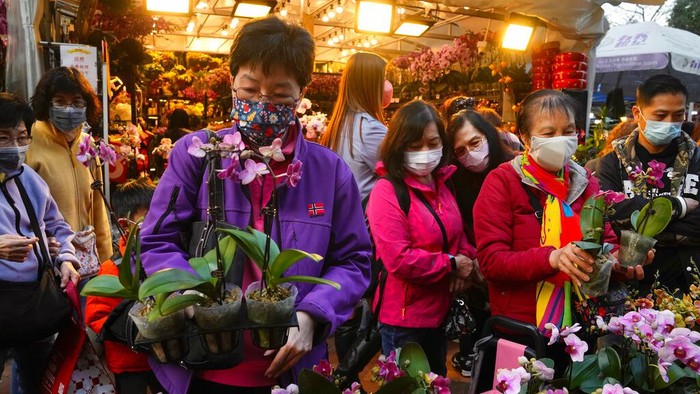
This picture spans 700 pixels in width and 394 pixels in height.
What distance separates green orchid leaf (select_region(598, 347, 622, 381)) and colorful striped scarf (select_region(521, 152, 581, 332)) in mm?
524

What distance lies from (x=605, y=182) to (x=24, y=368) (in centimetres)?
281

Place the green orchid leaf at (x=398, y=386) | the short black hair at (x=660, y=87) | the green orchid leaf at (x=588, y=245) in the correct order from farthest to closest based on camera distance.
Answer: the short black hair at (x=660, y=87) < the green orchid leaf at (x=588, y=245) < the green orchid leaf at (x=398, y=386)

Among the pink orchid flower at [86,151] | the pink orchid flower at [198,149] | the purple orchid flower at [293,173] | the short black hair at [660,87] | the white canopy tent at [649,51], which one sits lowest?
the pink orchid flower at [86,151]

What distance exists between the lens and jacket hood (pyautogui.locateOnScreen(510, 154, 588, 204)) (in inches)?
82.0

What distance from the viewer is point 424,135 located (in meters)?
2.49

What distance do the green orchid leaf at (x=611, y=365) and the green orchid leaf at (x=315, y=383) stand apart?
2.36 feet

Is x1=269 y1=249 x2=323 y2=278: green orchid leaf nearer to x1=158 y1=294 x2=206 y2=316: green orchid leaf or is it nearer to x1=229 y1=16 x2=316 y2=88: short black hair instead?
x1=158 y1=294 x2=206 y2=316: green orchid leaf

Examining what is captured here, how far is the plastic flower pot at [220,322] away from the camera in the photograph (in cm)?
105

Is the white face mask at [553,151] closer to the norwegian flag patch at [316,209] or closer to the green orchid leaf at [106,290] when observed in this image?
the norwegian flag patch at [316,209]

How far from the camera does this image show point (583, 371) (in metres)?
1.42

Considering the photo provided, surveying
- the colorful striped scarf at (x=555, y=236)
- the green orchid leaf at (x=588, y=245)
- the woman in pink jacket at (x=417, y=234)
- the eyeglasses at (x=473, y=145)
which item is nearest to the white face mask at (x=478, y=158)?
the eyeglasses at (x=473, y=145)

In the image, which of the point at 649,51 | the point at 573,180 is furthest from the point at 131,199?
the point at 649,51

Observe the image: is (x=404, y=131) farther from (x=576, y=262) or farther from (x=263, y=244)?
(x=263, y=244)

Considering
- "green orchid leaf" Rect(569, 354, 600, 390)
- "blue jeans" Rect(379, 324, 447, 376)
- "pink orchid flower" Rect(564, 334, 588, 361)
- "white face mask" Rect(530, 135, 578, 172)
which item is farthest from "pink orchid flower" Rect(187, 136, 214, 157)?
"blue jeans" Rect(379, 324, 447, 376)
